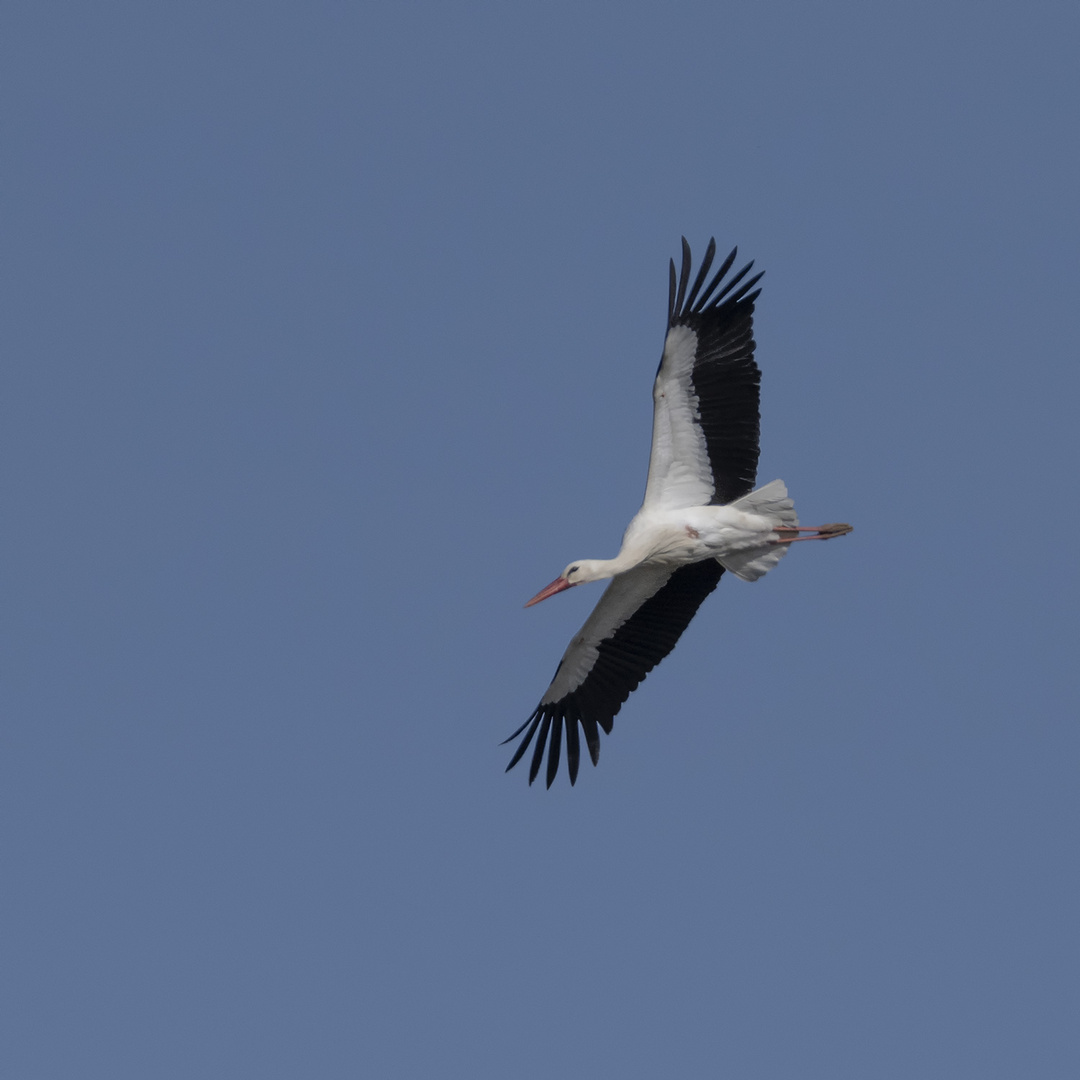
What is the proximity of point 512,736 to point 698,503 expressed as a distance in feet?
9.02

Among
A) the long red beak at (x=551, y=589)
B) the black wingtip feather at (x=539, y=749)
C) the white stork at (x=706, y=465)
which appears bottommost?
the black wingtip feather at (x=539, y=749)

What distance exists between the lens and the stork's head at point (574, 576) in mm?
13836

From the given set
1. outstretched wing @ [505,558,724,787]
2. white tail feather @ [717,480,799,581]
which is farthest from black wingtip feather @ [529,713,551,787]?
white tail feather @ [717,480,799,581]

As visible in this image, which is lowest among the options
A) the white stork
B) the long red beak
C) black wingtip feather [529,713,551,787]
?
black wingtip feather [529,713,551,787]

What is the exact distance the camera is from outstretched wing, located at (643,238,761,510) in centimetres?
1319

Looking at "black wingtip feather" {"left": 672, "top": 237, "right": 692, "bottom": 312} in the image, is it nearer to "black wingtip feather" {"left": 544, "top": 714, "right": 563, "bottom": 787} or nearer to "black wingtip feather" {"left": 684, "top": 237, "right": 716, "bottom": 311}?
"black wingtip feather" {"left": 684, "top": 237, "right": 716, "bottom": 311}

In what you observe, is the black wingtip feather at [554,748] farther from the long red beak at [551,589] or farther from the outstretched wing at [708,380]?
the outstretched wing at [708,380]

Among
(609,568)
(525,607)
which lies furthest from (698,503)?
(525,607)

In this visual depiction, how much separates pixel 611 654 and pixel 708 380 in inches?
110

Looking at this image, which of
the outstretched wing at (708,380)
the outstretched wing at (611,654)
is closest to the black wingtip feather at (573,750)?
the outstretched wing at (611,654)

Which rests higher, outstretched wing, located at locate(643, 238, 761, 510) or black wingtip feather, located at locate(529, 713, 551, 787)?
outstretched wing, located at locate(643, 238, 761, 510)

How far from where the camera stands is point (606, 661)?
14.7 m

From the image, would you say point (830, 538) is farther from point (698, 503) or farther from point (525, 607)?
point (525, 607)

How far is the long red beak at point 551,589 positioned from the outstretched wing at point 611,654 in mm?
495
